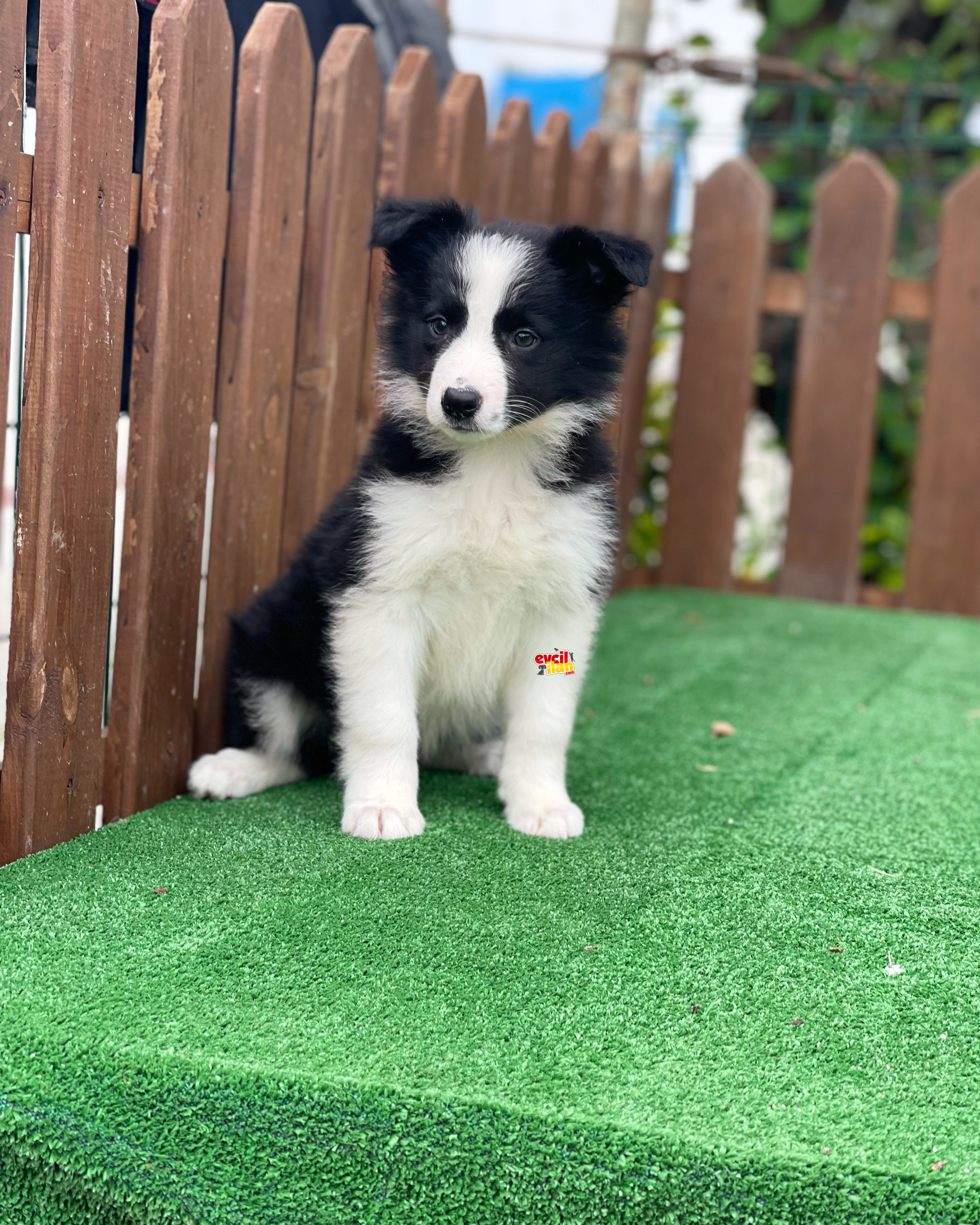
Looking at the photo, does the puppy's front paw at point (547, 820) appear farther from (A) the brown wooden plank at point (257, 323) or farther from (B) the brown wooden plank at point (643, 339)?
(B) the brown wooden plank at point (643, 339)

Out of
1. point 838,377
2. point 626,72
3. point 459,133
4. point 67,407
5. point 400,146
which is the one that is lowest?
point 67,407

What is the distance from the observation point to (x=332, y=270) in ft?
11.4

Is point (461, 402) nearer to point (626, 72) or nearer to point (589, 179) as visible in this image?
point (589, 179)

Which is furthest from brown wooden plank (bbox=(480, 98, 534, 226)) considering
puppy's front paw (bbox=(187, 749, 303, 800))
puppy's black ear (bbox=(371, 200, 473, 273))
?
puppy's front paw (bbox=(187, 749, 303, 800))

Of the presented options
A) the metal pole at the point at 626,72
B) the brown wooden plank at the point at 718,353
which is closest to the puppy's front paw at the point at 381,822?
the brown wooden plank at the point at 718,353

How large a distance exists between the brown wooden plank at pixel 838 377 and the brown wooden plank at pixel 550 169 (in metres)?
1.35

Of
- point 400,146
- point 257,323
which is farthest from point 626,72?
point 257,323

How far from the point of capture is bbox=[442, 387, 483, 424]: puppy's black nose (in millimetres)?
2523

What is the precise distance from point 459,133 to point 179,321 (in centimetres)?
183

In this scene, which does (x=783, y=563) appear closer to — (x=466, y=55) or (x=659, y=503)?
(x=659, y=503)

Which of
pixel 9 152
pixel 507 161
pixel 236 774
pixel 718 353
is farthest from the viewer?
pixel 718 353

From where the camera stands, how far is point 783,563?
239 inches

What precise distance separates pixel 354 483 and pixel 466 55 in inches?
233

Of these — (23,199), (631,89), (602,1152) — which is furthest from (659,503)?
(602,1152)
